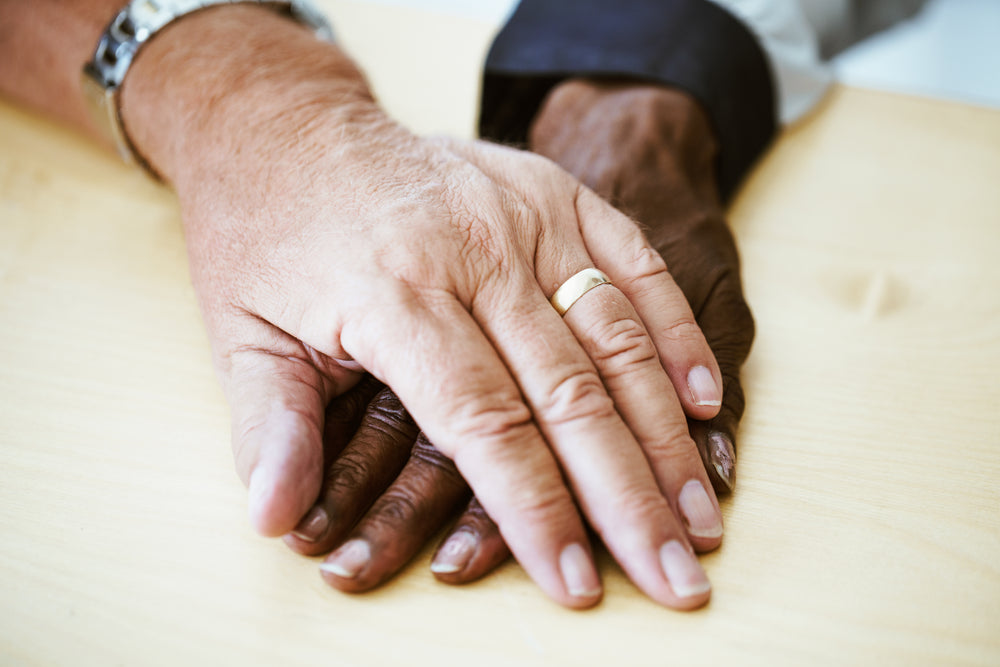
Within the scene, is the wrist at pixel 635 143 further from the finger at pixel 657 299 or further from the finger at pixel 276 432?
the finger at pixel 276 432

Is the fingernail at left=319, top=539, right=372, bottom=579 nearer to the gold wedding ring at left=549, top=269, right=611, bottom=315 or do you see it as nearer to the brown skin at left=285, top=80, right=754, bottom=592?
the brown skin at left=285, top=80, right=754, bottom=592

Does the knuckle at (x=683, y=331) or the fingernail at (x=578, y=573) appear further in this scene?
the knuckle at (x=683, y=331)

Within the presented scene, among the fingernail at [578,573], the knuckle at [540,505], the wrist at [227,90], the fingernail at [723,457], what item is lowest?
the fingernail at [723,457]

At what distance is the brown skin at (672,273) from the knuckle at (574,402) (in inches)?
3.4

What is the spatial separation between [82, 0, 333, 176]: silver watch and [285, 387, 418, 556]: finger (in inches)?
19.3

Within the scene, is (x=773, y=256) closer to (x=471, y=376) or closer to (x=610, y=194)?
(x=610, y=194)

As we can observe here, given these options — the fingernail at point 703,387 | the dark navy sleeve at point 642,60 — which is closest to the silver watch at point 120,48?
the dark navy sleeve at point 642,60

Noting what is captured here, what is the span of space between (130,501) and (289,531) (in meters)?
0.14

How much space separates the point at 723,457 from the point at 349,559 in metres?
0.29

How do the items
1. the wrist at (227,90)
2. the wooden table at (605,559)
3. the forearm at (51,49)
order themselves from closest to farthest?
the wooden table at (605,559) → the wrist at (227,90) → the forearm at (51,49)

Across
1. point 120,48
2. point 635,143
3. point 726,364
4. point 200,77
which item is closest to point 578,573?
point 726,364

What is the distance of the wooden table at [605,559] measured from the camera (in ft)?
1.58

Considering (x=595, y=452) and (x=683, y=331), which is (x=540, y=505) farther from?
(x=683, y=331)

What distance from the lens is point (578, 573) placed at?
1.61 feet
